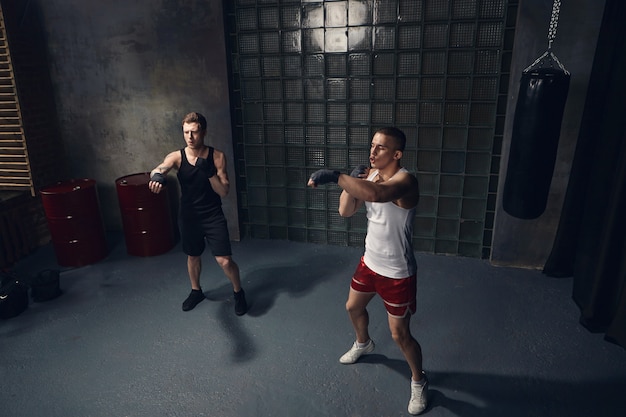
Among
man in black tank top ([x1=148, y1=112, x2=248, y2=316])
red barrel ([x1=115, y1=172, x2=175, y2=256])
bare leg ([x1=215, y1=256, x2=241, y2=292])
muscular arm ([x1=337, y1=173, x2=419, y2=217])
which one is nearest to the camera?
muscular arm ([x1=337, y1=173, x2=419, y2=217])

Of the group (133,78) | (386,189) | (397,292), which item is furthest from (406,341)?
(133,78)

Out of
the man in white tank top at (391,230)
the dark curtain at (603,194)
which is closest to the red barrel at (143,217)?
the man in white tank top at (391,230)

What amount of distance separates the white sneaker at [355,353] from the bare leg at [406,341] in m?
0.59

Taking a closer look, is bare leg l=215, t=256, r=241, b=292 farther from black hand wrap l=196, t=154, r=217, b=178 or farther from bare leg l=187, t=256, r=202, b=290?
black hand wrap l=196, t=154, r=217, b=178

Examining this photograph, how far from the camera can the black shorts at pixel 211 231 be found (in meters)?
4.25

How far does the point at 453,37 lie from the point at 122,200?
14.3 feet

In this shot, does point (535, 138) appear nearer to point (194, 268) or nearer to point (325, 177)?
point (325, 177)

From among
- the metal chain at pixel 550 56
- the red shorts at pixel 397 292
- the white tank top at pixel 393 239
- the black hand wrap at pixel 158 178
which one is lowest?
the red shorts at pixel 397 292

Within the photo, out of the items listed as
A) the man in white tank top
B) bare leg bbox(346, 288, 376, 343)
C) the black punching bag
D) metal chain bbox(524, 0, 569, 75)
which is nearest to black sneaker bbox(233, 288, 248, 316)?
bare leg bbox(346, 288, 376, 343)

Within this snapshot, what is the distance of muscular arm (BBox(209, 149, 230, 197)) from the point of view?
4.10m

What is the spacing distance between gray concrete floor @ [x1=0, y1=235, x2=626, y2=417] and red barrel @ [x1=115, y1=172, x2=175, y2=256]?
0.45 metres

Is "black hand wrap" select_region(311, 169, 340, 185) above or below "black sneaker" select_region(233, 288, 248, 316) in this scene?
above

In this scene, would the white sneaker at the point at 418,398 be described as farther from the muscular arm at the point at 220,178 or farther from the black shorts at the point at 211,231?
the muscular arm at the point at 220,178

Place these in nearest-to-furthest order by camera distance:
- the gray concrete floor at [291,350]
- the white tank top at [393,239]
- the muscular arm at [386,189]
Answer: the muscular arm at [386,189]
the white tank top at [393,239]
the gray concrete floor at [291,350]
